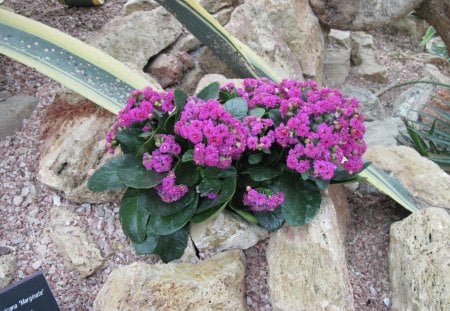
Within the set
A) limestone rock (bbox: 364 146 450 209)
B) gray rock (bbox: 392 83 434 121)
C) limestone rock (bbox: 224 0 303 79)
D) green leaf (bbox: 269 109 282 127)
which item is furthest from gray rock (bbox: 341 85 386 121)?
green leaf (bbox: 269 109 282 127)

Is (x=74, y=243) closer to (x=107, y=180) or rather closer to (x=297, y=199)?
(x=107, y=180)

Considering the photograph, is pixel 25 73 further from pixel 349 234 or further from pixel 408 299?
pixel 408 299

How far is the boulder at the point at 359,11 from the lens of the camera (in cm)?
223

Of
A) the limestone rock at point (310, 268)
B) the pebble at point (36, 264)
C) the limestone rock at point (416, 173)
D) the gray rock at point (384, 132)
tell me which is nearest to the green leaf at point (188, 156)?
the limestone rock at point (310, 268)

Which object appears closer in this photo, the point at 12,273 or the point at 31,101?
the point at 12,273

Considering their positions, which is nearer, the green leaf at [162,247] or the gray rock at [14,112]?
the green leaf at [162,247]

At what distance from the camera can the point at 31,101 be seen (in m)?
1.69

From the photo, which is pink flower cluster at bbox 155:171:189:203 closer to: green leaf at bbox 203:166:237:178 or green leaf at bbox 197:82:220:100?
green leaf at bbox 203:166:237:178

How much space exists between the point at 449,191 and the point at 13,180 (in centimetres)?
137

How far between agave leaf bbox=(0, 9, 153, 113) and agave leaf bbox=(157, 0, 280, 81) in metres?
0.27

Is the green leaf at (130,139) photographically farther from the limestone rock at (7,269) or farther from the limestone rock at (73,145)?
the limestone rock at (7,269)

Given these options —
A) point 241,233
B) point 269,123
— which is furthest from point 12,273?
point 269,123

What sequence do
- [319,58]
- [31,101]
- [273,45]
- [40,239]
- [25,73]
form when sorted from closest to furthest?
[40,239], [31,101], [25,73], [273,45], [319,58]

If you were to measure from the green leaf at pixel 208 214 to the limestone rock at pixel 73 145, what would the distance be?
33 cm
